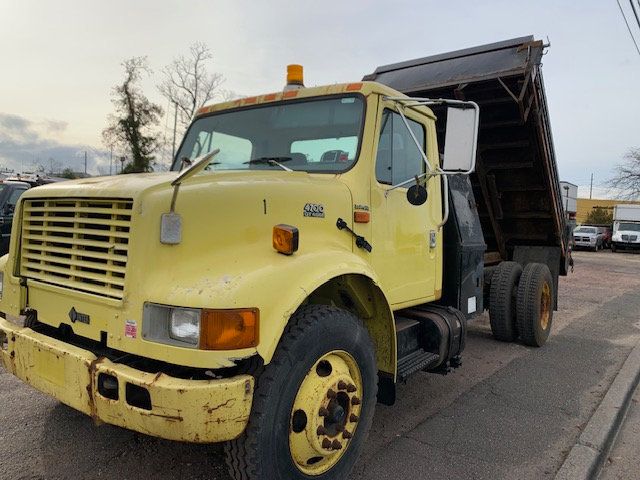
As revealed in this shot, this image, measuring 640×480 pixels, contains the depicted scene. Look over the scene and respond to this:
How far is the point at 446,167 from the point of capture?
3.28 m

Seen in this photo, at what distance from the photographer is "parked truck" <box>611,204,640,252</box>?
94.6 feet

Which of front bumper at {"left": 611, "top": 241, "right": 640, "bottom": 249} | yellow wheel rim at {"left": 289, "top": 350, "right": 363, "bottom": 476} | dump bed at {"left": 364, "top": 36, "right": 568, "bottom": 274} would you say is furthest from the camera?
front bumper at {"left": 611, "top": 241, "right": 640, "bottom": 249}

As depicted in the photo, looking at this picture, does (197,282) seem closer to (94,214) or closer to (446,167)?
(94,214)

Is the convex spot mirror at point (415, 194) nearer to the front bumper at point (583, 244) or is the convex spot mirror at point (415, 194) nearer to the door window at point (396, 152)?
the door window at point (396, 152)

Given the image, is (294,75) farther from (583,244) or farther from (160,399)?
(583,244)

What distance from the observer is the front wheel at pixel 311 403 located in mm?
2264

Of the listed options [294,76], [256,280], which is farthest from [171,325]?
[294,76]

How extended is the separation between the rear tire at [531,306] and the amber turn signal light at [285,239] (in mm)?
4212

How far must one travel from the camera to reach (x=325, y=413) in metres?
2.56

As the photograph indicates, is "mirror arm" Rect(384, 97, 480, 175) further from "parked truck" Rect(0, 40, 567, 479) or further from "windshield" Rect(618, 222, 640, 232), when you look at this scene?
"windshield" Rect(618, 222, 640, 232)

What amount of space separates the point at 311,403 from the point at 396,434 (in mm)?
1305

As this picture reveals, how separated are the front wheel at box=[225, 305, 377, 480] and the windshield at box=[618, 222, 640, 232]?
32.0m

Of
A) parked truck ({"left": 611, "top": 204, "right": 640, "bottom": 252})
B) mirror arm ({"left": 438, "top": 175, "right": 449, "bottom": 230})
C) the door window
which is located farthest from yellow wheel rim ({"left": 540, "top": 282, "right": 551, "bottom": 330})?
parked truck ({"left": 611, "top": 204, "right": 640, "bottom": 252})

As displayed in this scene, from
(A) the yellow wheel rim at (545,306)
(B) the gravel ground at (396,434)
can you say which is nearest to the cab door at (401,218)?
(B) the gravel ground at (396,434)
